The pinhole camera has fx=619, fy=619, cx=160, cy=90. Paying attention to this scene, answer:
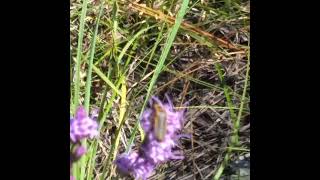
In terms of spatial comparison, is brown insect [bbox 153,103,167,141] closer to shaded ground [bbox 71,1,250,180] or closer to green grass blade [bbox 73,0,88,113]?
shaded ground [bbox 71,1,250,180]

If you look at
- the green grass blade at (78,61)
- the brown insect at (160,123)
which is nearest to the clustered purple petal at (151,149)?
the brown insect at (160,123)

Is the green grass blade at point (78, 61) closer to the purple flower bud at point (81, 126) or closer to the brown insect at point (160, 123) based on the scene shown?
the purple flower bud at point (81, 126)

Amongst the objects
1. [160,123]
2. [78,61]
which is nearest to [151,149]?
[160,123]

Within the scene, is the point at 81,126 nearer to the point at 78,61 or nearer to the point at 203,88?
the point at 78,61

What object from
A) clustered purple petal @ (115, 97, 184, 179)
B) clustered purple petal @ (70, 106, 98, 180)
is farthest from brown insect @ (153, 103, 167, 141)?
clustered purple petal @ (70, 106, 98, 180)
